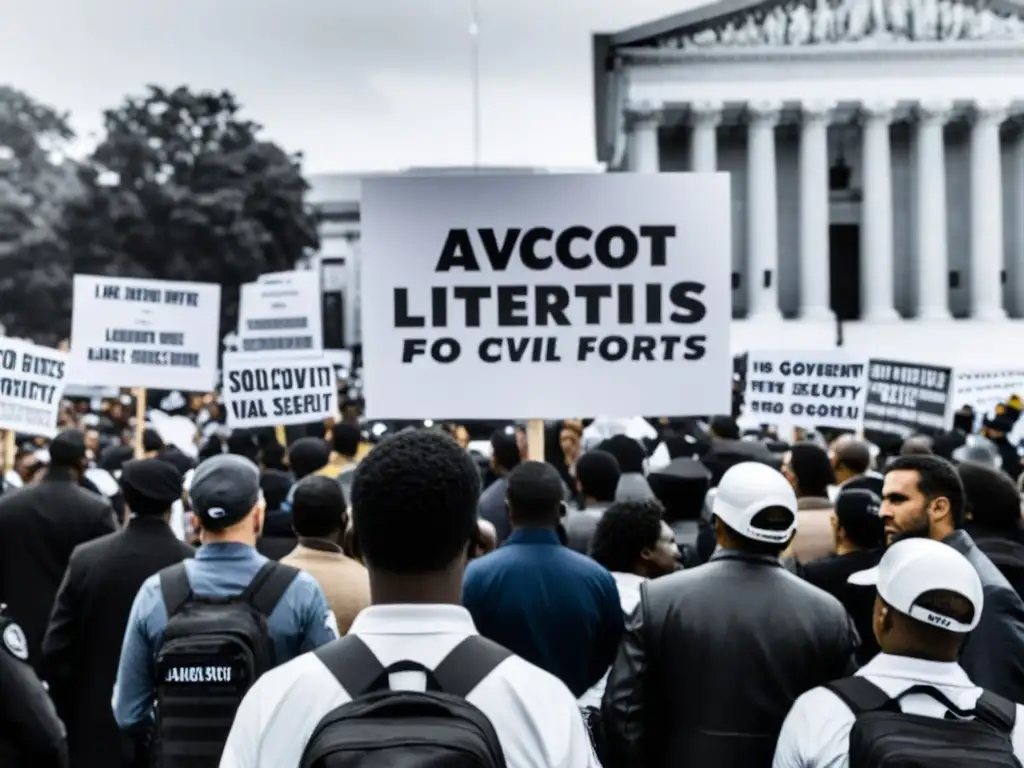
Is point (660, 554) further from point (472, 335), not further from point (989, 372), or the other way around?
point (989, 372)

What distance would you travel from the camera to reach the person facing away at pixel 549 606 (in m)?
5.20

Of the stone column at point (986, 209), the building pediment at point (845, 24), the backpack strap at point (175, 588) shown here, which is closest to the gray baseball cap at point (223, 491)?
the backpack strap at point (175, 588)

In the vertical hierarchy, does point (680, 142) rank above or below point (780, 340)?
above

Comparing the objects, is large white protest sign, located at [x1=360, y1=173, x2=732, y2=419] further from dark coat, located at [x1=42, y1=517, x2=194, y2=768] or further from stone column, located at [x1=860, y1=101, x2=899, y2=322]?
stone column, located at [x1=860, y1=101, x2=899, y2=322]

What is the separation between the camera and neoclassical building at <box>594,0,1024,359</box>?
49.8 meters

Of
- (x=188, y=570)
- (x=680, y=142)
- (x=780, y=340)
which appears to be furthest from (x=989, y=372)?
(x=680, y=142)

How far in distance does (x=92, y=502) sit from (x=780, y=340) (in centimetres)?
4327

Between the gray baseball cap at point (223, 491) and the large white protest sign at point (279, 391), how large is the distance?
768 cm

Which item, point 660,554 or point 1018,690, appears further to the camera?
point 660,554

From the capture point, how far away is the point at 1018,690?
5000 millimetres

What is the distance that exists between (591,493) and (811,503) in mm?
1375

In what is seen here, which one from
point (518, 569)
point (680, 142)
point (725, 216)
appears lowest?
point (518, 569)

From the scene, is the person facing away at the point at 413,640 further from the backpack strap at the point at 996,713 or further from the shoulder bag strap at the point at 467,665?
the backpack strap at the point at 996,713

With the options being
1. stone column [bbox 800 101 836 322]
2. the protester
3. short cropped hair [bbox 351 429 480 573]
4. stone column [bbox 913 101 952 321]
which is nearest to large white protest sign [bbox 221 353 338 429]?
the protester
